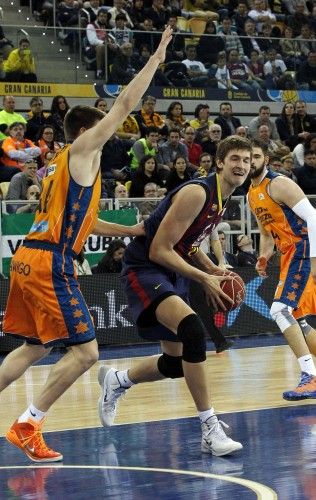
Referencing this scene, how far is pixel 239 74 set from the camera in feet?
70.3

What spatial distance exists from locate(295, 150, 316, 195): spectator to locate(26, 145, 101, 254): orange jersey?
36.1ft

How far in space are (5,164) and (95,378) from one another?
5.73 meters

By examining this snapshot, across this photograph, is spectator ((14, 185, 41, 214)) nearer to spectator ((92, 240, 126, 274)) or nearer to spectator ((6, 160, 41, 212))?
spectator ((6, 160, 41, 212))

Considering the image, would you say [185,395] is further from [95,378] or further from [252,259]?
[252,259]

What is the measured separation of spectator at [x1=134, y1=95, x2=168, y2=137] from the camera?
61.3 ft

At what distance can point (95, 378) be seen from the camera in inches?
455

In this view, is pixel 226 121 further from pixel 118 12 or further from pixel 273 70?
pixel 118 12

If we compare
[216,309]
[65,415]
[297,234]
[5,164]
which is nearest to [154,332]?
[216,309]

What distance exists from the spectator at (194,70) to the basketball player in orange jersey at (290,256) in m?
11.4

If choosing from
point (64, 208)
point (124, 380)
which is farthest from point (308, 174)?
point (64, 208)

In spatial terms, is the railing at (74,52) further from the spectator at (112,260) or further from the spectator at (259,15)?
the spectator at (112,260)

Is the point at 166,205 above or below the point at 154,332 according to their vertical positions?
above

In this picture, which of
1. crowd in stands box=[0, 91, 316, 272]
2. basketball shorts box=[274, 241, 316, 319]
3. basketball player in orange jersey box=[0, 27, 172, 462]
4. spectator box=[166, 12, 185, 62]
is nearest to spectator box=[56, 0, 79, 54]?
crowd in stands box=[0, 91, 316, 272]

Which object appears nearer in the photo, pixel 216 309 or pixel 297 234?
pixel 216 309
